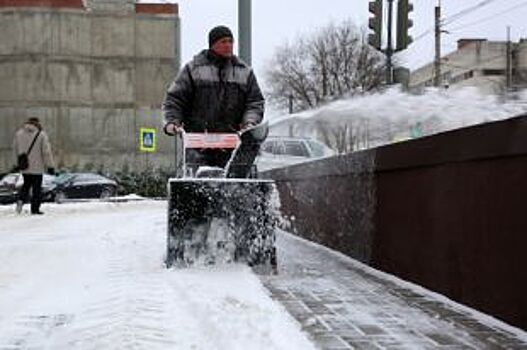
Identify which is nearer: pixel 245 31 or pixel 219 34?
pixel 219 34

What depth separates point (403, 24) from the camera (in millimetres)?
18828

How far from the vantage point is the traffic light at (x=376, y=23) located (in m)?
19.5

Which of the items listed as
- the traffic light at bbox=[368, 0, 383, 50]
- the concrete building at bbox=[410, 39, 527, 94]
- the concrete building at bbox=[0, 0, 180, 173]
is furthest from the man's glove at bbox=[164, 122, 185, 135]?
the concrete building at bbox=[0, 0, 180, 173]

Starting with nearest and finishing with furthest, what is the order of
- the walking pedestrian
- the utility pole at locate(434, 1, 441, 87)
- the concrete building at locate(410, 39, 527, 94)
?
the walking pedestrian < the utility pole at locate(434, 1, 441, 87) < the concrete building at locate(410, 39, 527, 94)

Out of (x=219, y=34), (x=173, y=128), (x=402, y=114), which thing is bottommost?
(x=173, y=128)

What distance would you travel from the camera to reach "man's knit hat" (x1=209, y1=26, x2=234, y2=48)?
28.2 ft

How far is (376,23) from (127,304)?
1434 centimetres

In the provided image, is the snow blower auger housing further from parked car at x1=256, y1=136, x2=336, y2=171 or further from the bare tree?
the bare tree

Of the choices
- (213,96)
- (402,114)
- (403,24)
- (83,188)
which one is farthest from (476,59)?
(213,96)

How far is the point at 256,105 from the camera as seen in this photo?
884 centimetres

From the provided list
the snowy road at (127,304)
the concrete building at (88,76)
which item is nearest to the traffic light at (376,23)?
the snowy road at (127,304)

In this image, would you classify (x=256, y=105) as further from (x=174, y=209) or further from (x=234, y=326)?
(x=234, y=326)

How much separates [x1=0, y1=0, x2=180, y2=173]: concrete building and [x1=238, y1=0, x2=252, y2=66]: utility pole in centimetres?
3339

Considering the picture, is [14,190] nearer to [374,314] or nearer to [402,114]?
[402,114]
